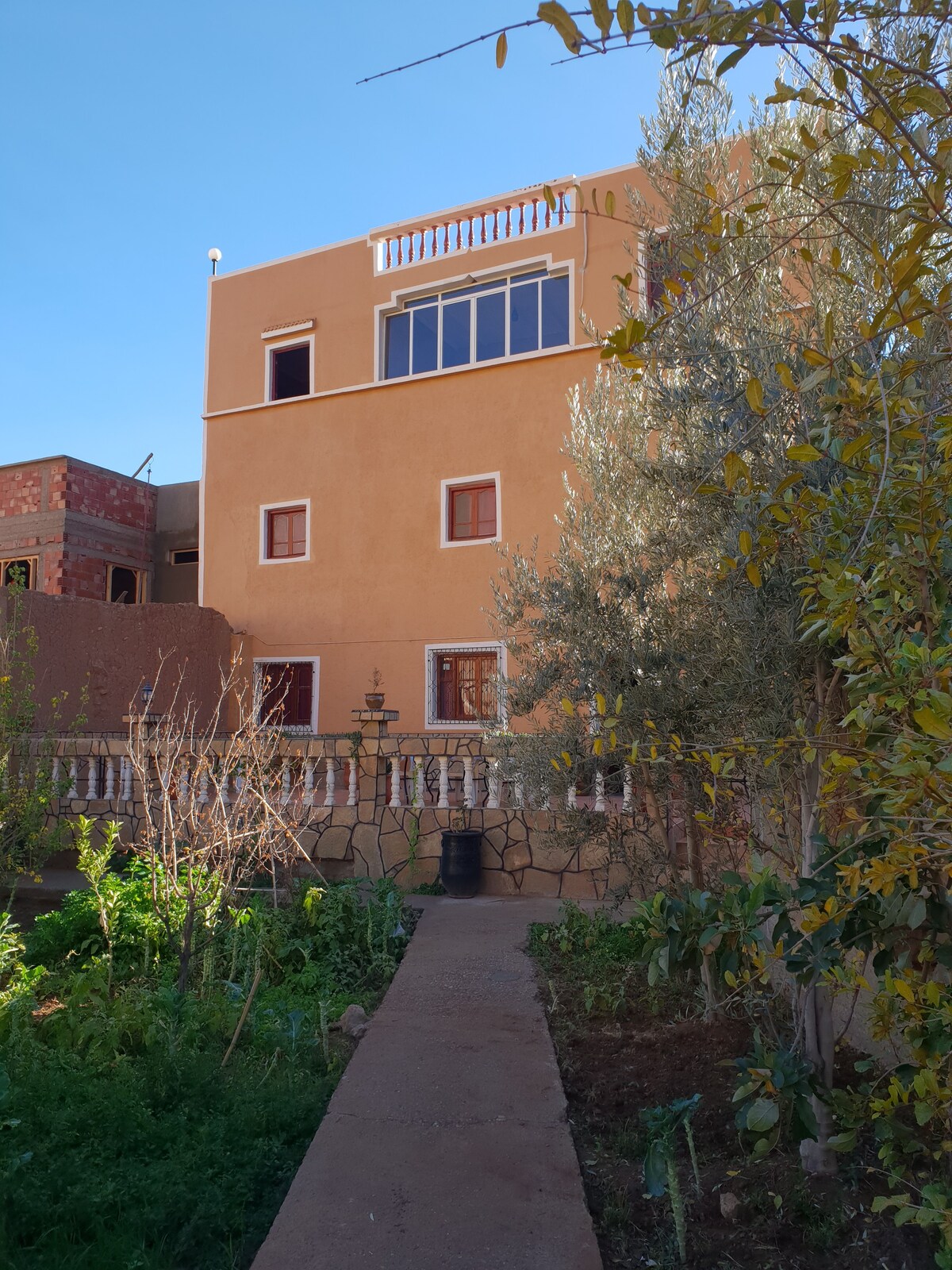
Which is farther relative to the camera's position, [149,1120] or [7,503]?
[7,503]

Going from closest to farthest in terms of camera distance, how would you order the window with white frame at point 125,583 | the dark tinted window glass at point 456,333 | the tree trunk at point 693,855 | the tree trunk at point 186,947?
the tree trunk at point 186,947 < the tree trunk at point 693,855 < the dark tinted window glass at point 456,333 < the window with white frame at point 125,583

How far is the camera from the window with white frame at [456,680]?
14.3 meters

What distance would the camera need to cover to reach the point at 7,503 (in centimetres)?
1886

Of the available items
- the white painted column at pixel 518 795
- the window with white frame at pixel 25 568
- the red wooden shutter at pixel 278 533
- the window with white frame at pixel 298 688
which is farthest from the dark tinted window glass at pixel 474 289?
the white painted column at pixel 518 795

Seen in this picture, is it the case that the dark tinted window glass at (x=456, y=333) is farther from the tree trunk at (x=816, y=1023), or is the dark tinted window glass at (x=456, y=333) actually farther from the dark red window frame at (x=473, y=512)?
the tree trunk at (x=816, y=1023)

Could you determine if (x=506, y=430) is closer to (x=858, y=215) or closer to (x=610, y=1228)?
(x=858, y=215)

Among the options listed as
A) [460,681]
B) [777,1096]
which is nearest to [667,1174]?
[777,1096]

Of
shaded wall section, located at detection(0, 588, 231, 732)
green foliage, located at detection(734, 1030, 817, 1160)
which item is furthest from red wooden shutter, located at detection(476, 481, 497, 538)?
green foliage, located at detection(734, 1030, 817, 1160)

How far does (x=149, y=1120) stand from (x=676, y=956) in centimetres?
195

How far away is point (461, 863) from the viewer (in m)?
7.62

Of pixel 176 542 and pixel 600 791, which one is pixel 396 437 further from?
pixel 600 791

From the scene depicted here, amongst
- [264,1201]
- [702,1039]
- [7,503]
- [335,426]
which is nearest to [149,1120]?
[264,1201]

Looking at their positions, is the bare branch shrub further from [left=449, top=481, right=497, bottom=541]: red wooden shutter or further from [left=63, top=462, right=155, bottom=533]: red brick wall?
[left=63, top=462, right=155, bottom=533]: red brick wall

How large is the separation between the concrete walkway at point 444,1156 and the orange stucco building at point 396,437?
30.0 ft
